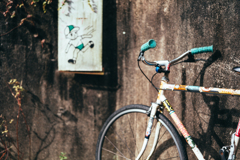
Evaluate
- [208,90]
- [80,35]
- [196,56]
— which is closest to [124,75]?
[80,35]

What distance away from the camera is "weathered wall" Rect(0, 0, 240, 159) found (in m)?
2.17

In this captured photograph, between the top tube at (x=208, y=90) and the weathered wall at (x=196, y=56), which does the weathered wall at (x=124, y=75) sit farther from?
the top tube at (x=208, y=90)

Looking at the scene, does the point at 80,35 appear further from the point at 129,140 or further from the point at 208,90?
the point at 208,90

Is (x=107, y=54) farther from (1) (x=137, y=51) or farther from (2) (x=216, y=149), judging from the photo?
(2) (x=216, y=149)

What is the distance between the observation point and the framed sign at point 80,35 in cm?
246

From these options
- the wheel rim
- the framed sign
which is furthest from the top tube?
the framed sign

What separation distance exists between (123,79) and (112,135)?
2.79 ft

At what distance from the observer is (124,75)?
251cm

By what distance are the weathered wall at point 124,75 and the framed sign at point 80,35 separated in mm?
142

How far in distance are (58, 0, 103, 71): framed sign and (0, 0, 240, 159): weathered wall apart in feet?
0.46

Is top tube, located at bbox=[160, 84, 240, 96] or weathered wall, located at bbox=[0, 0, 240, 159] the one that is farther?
weathered wall, located at bbox=[0, 0, 240, 159]

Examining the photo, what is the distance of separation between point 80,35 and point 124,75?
86cm

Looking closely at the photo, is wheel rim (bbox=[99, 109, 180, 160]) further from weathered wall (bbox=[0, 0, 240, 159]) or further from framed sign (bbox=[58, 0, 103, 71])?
framed sign (bbox=[58, 0, 103, 71])

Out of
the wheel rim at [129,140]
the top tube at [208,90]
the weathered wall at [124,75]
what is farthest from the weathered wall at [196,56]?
the top tube at [208,90]
